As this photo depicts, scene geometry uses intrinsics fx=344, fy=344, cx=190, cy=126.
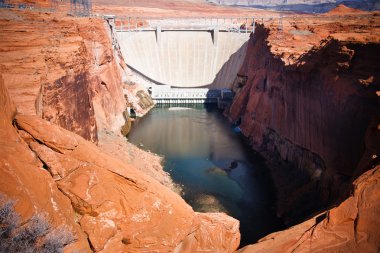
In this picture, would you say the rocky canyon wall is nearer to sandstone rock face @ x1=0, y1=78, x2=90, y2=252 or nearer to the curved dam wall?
sandstone rock face @ x1=0, y1=78, x2=90, y2=252

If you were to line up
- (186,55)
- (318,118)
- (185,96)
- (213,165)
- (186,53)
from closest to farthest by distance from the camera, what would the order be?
1. (318,118)
2. (213,165)
3. (185,96)
4. (186,55)
5. (186,53)

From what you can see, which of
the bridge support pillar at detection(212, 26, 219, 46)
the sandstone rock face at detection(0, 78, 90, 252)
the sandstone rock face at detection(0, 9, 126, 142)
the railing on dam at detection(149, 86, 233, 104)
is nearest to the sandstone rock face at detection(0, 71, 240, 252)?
the sandstone rock face at detection(0, 78, 90, 252)

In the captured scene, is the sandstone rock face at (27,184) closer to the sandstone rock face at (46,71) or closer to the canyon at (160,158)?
the canyon at (160,158)

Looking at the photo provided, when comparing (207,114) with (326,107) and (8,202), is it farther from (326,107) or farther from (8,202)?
(8,202)

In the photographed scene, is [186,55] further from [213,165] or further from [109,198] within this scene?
[109,198]

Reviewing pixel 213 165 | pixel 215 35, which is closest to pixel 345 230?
pixel 213 165

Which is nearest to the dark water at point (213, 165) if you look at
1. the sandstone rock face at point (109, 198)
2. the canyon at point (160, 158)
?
the canyon at point (160, 158)
